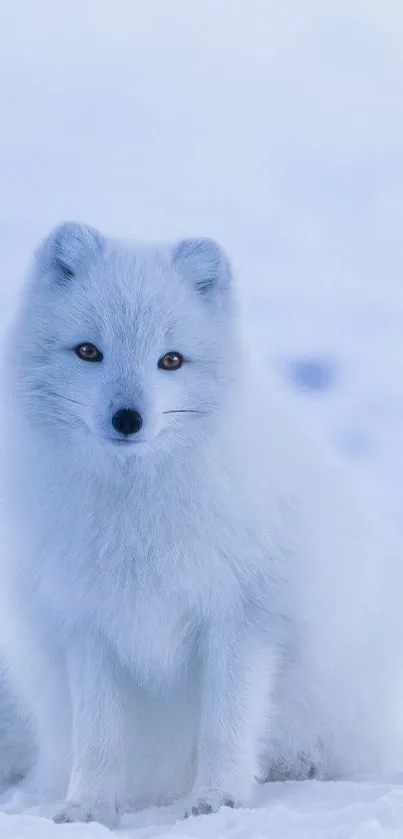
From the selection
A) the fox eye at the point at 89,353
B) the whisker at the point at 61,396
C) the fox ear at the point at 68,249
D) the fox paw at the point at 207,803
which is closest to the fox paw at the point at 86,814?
the fox paw at the point at 207,803

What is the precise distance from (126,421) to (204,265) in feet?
1.85

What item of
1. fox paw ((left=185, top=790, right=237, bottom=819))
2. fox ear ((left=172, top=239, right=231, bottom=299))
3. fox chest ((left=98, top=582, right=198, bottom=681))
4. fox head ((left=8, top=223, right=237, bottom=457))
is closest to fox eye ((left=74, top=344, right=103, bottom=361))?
fox head ((left=8, top=223, right=237, bottom=457))

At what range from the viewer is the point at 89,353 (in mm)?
2645

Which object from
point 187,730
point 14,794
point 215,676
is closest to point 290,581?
point 215,676

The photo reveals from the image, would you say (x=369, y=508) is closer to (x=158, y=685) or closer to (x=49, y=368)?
(x=158, y=685)

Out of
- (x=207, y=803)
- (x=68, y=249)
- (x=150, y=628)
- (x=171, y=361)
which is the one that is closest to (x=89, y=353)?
(x=171, y=361)

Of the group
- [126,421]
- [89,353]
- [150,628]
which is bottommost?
[150,628]

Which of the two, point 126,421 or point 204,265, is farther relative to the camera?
point 204,265

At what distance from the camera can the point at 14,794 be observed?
3412 millimetres

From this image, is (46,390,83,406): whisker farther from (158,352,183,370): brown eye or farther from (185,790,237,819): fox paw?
(185,790,237,819): fox paw

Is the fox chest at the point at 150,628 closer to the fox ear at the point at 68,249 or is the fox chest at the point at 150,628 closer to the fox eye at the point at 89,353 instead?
the fox eye at the point at 89,353

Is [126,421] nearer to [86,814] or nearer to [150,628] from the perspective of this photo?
[150,628]

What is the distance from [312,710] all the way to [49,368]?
1290 millimetres

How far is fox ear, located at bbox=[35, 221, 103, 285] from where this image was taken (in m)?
2.82
